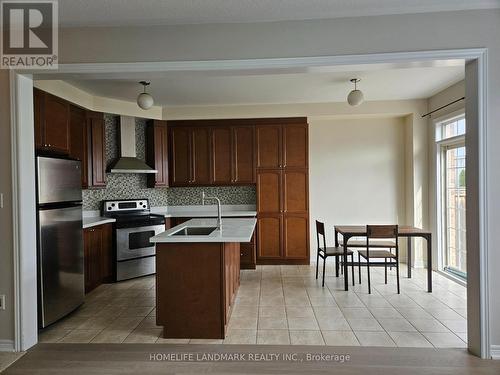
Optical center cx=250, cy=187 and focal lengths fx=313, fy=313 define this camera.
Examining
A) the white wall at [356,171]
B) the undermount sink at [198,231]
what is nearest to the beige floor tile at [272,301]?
the undermount sink at [198,231]

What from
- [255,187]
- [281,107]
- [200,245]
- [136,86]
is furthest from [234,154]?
[200,245]

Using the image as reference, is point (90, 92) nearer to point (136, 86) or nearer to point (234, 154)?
point (136, 86)

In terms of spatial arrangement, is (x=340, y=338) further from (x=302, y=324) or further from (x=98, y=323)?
(x=98, y=323)

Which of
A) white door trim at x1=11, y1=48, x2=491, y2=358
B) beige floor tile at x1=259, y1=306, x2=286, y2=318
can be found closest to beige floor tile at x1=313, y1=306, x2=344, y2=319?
beige floor tile at x1=259, y1=306, x2=286, y2=318

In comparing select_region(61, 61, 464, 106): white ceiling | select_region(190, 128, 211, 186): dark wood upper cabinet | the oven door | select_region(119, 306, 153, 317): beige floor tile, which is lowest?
select_region(119, 306, 153, 317): beige floor tile

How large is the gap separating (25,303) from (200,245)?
143 centimetres

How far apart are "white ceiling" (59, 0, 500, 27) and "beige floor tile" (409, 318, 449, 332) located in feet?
8.58

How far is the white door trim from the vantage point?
89.6 inches

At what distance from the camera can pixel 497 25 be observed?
228cm

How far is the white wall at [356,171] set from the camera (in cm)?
522

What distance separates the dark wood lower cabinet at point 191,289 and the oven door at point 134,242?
6.10 ft

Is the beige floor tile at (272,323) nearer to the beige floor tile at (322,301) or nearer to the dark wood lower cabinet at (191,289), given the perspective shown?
the dark wood lower cabinet at (191,289)

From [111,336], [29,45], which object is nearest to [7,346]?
[111,336]

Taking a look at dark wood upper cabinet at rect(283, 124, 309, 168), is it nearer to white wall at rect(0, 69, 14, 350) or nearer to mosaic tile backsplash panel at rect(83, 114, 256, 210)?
mosaic tile backsplash panel at rect(83, 114, 256, 210)
